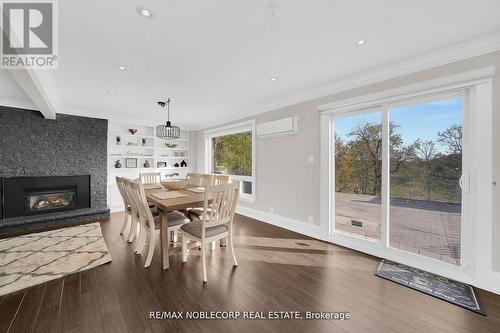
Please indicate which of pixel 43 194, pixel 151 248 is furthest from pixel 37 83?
pixel 43 194

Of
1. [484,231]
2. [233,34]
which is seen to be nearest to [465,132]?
[484,231]

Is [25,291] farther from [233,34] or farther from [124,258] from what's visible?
[233,34]

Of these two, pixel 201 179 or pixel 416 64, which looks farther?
pixel 201 179

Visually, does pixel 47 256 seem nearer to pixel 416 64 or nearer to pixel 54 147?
pixel 54 147

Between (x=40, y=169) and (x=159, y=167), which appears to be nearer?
(x=40, y=169)

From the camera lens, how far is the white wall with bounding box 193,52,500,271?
7.68ft

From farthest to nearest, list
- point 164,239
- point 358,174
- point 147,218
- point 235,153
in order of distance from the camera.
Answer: point 235,153, point 358,174, point 147,218, point 164,239

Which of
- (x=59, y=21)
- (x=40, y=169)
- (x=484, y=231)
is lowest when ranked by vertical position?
(x=484, y=231)

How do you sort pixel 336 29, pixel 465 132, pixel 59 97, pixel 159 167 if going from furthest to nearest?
pixel 159 167 < pixel 59 97 < pixel 465 132 < pixel 336 29

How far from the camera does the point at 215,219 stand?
2242 mm

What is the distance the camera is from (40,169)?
153 inches

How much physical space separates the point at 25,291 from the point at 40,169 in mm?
2997

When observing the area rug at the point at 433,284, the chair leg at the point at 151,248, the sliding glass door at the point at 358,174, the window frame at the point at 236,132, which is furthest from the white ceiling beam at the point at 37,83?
the area rug at the point at 433,284

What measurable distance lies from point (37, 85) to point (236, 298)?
327 cm
